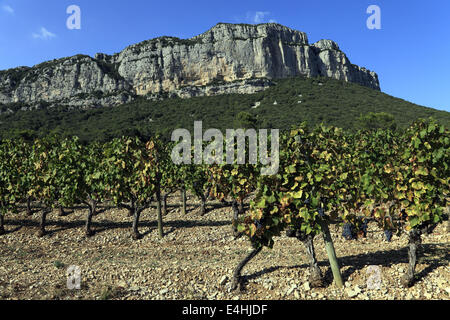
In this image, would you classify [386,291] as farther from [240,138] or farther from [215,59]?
[215,59]

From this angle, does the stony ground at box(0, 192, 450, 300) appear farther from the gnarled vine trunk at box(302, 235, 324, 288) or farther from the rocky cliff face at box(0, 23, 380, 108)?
the rocky cliff face at box(0, 23, 380, 108)

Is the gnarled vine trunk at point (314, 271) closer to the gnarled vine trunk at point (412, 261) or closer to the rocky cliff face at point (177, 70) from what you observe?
the gnarled vine trunk at point (412, 261)

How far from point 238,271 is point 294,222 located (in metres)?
2.43

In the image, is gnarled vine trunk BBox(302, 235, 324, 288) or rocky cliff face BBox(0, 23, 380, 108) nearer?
gnarled vine trunk BBox(302, 235, 324, 288)

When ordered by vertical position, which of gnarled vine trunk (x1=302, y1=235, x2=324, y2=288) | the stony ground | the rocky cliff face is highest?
the rocky cliff face

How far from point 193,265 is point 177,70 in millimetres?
114992

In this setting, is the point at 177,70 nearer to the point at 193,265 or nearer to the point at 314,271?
the point at 193,265

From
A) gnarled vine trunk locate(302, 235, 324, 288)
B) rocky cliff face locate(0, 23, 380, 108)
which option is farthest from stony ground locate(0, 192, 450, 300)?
rocky cliff face locate(0, 23, 380, 108)

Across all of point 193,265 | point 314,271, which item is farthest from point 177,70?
point 314,271

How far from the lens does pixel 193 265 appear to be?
420 inches

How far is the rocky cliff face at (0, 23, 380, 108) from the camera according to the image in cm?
10700

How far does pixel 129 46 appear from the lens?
4862 inches

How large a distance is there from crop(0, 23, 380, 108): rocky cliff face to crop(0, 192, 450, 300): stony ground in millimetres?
93108

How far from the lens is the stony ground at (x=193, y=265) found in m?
7.90
